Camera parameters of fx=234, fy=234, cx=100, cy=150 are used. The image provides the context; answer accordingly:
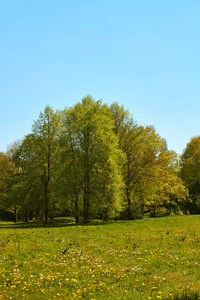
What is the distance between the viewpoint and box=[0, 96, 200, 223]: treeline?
1252 inches

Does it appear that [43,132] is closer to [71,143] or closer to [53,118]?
[53,118]

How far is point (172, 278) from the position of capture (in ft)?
28.5

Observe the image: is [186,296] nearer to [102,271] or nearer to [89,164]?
[102,271]

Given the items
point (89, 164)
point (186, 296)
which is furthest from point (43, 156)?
point (186, 296)

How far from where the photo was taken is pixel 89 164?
106 feet

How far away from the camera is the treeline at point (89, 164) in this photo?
31812 millimetres

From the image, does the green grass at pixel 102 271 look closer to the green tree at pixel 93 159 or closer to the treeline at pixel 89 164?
the green tree at pixel 93 159

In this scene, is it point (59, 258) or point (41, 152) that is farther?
point (41, 152)

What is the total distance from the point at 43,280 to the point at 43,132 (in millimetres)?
29518

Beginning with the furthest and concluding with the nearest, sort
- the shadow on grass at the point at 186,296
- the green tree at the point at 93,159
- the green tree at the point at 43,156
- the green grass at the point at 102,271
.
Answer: the green tree at the point at 43,156 → the green tree at the point at 93,159 → the green grass at the point at 102,271 → the shadow on grass at the point at 186,296

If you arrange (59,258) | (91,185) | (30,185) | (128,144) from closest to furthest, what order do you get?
(59,258)
(91,185)
(30,185)
(128,144)

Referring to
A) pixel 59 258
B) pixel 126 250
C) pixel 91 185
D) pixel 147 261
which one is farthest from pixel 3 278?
pixel 91 185

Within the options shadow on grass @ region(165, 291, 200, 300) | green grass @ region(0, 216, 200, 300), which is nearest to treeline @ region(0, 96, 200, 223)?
green grass @ region(0, 216, 200, 300)

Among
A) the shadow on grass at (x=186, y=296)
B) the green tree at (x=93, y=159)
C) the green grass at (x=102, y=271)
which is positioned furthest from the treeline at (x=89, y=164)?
the shadow on grass at (x=186, y=296)
